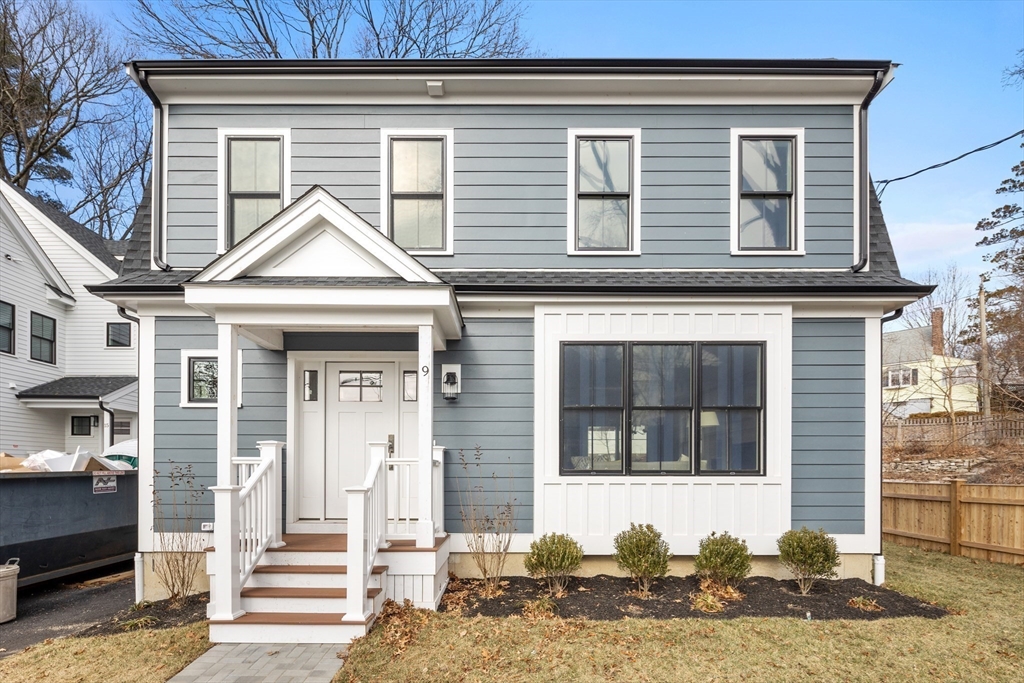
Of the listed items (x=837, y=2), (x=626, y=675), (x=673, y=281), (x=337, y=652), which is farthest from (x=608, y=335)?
(x=837, y=2)

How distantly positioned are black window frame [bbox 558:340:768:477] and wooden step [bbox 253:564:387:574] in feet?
7.40

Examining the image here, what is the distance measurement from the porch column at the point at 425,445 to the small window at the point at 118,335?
14.3 meters

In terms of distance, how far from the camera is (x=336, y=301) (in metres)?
5.26

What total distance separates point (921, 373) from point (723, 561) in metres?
30.1

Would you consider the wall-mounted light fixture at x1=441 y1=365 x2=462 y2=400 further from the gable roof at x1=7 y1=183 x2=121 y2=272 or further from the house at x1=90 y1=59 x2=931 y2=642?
the gable roof at x1=7 y1=183 x2=121 y2=272

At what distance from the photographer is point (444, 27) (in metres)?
14.1

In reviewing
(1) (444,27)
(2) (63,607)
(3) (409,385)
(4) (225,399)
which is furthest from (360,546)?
(1) (444,27)

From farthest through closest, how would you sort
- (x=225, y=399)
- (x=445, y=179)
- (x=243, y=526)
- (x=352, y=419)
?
(x=445, y=179) → (x=352, y=419) → (x=225, y=399) → (x=243, y=526)

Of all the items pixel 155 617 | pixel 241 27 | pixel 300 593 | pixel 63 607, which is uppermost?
pixel 241 27

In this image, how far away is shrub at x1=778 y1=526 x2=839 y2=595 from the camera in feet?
19.2

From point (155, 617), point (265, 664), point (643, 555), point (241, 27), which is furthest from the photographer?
point (241, 27)

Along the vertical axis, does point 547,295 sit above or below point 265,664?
above

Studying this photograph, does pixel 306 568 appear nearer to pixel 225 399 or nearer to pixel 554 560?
pixel 225 399

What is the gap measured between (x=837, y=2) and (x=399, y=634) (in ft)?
43.7
